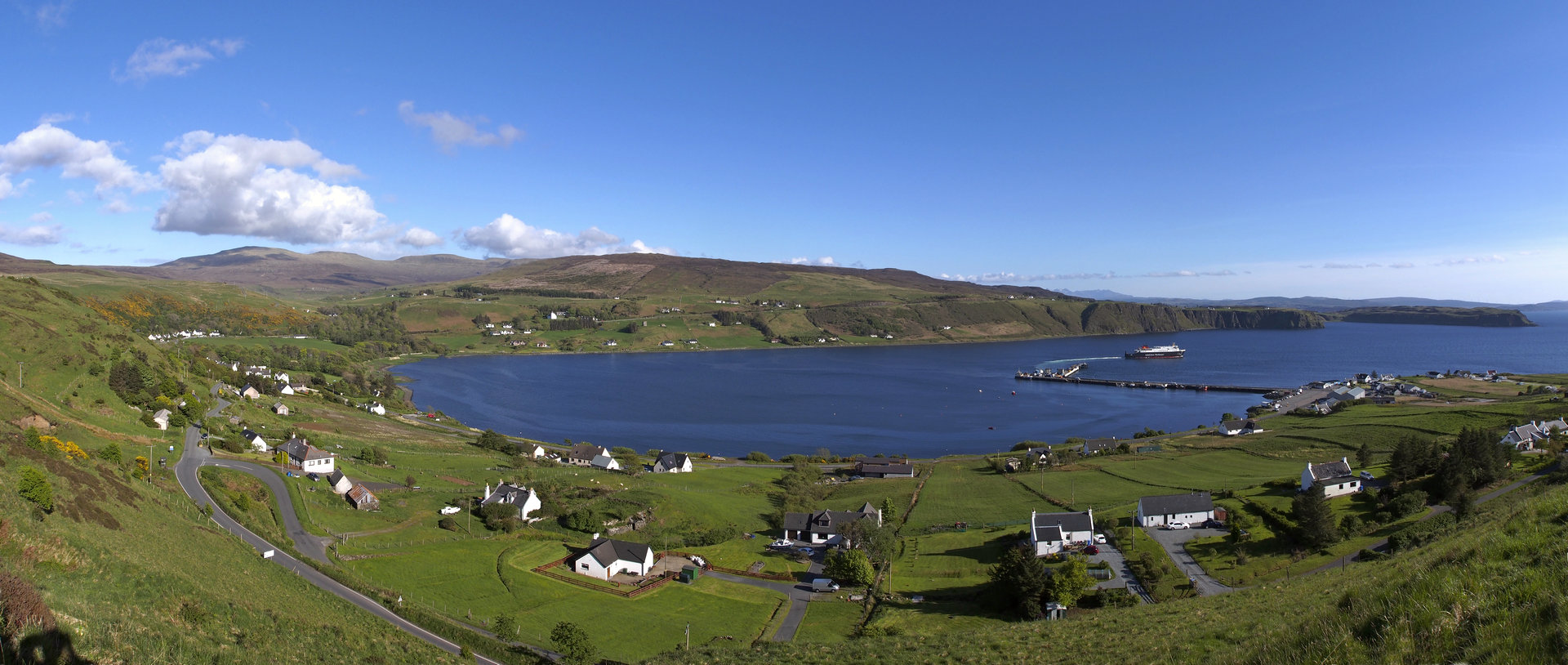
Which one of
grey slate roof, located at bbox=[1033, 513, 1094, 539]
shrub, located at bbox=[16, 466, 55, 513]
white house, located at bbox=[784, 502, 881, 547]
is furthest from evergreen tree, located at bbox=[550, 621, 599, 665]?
grey slate roof, located at bbox=[1033, 513, 1094, 539]

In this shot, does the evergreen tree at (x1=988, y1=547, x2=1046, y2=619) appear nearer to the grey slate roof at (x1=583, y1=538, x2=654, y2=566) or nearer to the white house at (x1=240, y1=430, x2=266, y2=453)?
the grey slate roof at (x1=583, y1=538, x2=654, y2=566)

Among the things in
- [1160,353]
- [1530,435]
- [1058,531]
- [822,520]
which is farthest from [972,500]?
[1160,353]

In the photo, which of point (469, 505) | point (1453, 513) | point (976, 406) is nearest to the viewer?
point (1453, 513)

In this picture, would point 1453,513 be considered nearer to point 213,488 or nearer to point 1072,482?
point 1072,482

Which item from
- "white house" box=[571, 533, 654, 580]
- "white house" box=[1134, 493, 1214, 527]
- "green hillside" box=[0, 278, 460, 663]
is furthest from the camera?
"white house" box=[1134, 493, 1214, 527]

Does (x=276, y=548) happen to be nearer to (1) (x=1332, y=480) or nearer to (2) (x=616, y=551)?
(2) (x=616, y=551)

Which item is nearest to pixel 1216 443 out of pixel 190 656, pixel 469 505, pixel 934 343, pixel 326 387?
pixel 469 505
